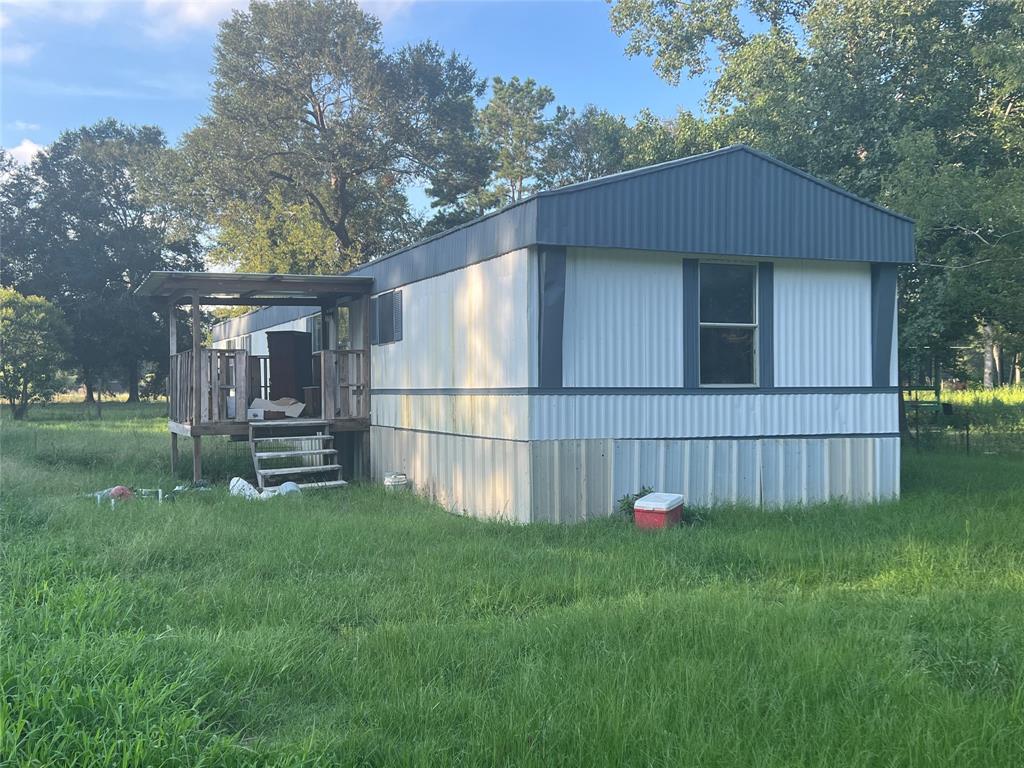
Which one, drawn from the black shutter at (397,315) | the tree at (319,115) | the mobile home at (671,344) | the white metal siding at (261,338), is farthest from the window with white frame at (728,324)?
the tree at (319,115)

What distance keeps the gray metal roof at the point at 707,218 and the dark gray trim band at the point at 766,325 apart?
296mm

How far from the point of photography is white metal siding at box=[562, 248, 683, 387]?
8758mm

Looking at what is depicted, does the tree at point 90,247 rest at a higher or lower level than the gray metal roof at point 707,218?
higher

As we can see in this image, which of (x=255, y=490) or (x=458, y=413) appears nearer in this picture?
(x=458, y=413)

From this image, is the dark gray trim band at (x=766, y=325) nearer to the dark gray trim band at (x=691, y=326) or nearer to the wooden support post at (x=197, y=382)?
the dark gray trim band at (x=691, y=326)

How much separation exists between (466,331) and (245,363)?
12.4ft

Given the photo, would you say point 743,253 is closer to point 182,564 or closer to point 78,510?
point 182,564

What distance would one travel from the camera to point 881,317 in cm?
995

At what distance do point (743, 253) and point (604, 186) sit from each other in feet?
5.93

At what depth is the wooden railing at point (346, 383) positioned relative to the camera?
1273cm

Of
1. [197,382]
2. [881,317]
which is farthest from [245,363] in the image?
[881,317]

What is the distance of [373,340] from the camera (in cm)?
A: 1273

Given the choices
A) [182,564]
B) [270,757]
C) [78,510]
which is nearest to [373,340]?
[78,510]

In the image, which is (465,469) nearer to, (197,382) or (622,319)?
(622,319)
